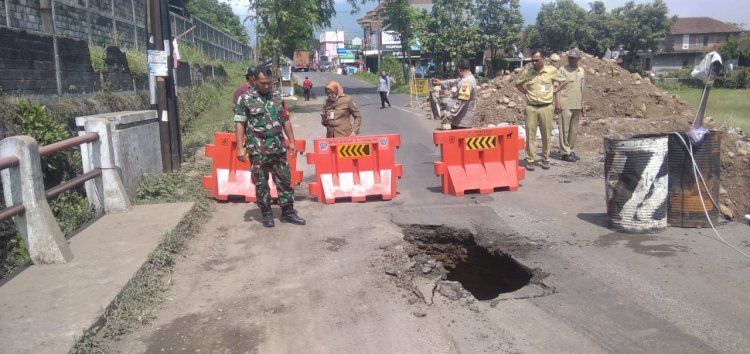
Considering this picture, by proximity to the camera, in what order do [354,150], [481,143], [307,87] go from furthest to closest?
[307,87] < [481,143] < [354,150]

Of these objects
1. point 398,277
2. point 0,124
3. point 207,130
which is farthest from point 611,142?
point 207,130

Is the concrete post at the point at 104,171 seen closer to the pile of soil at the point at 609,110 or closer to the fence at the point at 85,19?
the fence at the point at 85,19

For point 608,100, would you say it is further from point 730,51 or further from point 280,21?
point 730,51

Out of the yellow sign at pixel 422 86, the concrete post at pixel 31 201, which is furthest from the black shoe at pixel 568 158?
the yellow sign at pixel 422 86

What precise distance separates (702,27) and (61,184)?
273ft

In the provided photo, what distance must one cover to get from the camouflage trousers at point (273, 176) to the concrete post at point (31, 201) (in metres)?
2.10

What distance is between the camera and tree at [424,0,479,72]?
44062mm

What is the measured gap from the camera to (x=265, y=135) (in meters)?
6.59

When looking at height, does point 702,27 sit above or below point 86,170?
above

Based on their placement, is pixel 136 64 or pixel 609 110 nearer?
pixel 136 64

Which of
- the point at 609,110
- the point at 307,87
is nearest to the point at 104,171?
the point at 609,110

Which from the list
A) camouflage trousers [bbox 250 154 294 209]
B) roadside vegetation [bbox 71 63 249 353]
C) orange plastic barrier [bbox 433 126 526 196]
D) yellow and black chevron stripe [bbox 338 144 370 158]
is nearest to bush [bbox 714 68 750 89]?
roadside vegetation [bbox 71 63 249 353]

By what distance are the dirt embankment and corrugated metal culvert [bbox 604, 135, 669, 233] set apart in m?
3.65

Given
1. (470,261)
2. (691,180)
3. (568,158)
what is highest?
(691,180)
